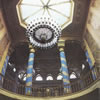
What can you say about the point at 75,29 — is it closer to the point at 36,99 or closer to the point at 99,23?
the point at 99,23

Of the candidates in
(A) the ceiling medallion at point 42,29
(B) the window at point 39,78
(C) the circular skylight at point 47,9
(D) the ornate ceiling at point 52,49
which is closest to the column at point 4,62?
(D) the ornate ceiling at point 52,49

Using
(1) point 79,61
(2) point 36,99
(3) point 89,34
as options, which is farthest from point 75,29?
(2) point 36,99

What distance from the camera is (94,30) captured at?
870cm

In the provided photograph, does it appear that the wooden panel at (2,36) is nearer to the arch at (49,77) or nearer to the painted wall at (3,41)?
the painted wall at (3,41)

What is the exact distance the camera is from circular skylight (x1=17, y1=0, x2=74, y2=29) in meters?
10.1

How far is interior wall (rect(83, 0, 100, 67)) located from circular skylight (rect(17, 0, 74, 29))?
5.11 feet

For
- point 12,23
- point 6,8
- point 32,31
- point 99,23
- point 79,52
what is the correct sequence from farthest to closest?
point 79,52, point 12,23, point 6,8, point 99,23, point 32,31

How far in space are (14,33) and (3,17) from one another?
1714 mm

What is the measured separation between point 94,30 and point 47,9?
13.3ft

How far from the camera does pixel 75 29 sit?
35.3 feet

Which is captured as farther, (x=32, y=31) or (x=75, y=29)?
(x=75, y=29)

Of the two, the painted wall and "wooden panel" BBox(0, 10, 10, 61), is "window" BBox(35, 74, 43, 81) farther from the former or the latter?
"wooden panel" BBox(0, 10, 10, 61)

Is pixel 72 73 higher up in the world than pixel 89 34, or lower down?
lower down

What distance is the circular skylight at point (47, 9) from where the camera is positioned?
10.1 meters
